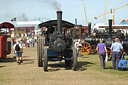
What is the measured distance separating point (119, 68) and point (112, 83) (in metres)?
3.33

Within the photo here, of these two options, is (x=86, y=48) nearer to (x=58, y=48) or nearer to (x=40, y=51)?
(x=40, y=51)

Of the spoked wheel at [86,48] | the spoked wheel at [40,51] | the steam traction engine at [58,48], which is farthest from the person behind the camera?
the spoked wheel at [86,48]

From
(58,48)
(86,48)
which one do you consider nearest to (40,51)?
(58,48)

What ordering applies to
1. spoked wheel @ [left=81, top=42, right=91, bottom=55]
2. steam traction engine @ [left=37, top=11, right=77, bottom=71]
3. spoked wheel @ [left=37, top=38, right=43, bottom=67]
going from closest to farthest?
1. steam traction engine @ [left=37, top=11, right=77, bottom=71]
2. spoked wheel @ [left=37, top=38, right=43, bottom=67]
3. spoked wheel @ [left=81, top=42, right=91, bottom=55]

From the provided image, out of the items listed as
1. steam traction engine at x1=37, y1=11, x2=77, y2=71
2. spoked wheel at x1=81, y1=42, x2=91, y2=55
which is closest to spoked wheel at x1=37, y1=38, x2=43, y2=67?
steam traction engine at x1=37, y1=11, x2=77, y2=71

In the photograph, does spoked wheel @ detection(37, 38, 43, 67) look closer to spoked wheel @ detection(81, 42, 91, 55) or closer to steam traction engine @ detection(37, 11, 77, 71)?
steam traction engine @ detection(37, 11, 77, 71)

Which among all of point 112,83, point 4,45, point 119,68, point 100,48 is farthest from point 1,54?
point 112,83

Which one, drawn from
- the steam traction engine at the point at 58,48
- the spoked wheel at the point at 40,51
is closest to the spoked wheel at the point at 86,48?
the steam traction engine at the point at 58,48

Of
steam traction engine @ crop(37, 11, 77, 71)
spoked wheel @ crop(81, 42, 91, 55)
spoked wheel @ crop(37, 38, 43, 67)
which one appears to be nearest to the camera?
steam traction engine @ crop(37, 11, 77, 71)

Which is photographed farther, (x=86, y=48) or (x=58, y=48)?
(x=86, y=48)

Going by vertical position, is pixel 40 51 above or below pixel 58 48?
below

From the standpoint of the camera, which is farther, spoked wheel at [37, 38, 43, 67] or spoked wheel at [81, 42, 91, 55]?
spoked wheel at [81, 42, 91, 55]

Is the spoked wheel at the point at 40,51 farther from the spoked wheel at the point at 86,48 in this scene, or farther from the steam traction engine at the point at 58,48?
the spoked wheel at the point at 86,48

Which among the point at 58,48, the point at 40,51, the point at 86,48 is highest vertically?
the point at 58,48
